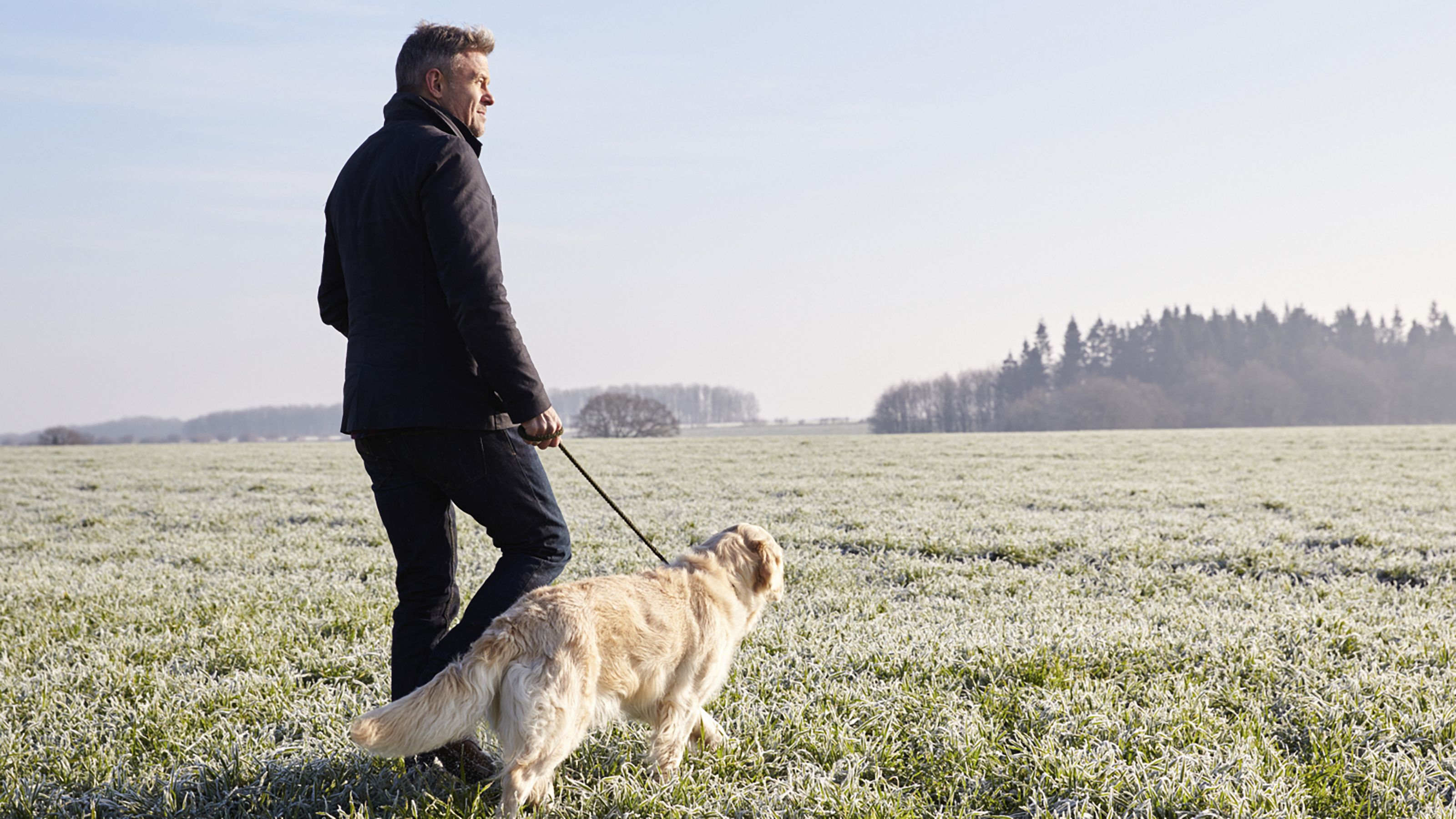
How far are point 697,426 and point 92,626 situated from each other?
10458 centimetres

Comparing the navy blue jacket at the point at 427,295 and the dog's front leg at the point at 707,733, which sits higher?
the navy blue jacket at the point at 427,295

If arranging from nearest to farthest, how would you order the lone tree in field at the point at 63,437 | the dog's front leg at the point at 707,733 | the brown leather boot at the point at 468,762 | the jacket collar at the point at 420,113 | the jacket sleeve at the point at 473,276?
the jacket sleeve at the point at 473,276, the jacket collar at the point at 420,113, the brown leather boot at the point at 468,762, the dog's front leg at the point at 707,733, the lone tree in field at the point at 63,437

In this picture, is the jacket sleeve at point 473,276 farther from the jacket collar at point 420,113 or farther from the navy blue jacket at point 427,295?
the jacket collar at point 420,113

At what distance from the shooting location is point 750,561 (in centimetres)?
354

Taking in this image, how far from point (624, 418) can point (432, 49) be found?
61.3 meters

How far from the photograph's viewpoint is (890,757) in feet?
11.1

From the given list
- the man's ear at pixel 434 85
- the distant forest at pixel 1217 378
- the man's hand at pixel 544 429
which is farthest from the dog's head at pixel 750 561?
the distant forest at pixel 1217 378

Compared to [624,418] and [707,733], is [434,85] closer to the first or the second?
[707,733]

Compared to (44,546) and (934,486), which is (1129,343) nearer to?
(934,486)

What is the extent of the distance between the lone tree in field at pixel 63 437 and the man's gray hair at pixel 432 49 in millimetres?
60261

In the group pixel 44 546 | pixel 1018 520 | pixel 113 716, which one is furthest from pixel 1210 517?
pixel 44 546

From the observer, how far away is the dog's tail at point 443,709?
2.46 meters

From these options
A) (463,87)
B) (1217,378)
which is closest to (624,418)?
(463,87)

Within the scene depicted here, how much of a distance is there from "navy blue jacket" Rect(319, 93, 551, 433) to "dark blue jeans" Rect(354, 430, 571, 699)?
117mm
